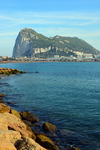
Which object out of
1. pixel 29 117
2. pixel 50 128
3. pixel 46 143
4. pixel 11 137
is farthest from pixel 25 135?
pixel 29 117

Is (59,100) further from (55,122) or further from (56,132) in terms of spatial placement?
(56,132)

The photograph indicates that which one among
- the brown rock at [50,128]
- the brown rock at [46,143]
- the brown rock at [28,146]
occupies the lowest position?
the brown rock at [50,128]

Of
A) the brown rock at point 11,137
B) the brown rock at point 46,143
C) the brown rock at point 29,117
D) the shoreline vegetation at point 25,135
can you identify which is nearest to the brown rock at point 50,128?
the shoreline vegetation at point 25,135

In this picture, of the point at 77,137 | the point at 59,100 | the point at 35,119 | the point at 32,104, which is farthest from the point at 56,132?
the point at 59,100

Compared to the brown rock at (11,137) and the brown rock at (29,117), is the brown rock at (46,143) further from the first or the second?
the brown rock at (29,117)

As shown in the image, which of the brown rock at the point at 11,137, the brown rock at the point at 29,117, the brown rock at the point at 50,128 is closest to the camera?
the brown rock at the point at 11,137

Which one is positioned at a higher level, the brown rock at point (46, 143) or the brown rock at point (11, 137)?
the brown rock at point (11, 137)

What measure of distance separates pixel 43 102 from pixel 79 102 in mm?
4575

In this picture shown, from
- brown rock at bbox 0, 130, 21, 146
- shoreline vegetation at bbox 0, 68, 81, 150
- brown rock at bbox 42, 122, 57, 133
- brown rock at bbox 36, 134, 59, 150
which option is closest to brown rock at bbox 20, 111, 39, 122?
shoreline vegetation at bbox 0, 68, 81, 150

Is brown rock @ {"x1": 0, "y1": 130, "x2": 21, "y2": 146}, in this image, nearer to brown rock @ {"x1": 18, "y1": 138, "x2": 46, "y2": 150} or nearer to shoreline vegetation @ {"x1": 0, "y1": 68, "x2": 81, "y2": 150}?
shoreline vegetation @ {"x1": 0, "y1": 68, "x2": 81, "y2": 150}

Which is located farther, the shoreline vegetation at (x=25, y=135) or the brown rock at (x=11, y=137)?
the brown rock at (x=11, y=137)

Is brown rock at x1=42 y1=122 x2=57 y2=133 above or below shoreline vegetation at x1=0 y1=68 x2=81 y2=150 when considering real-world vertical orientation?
below

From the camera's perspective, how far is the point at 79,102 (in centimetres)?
2359

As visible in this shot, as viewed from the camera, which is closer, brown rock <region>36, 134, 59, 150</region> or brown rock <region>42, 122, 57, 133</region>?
brown rock <region>36, 134, 59, 150</region>
